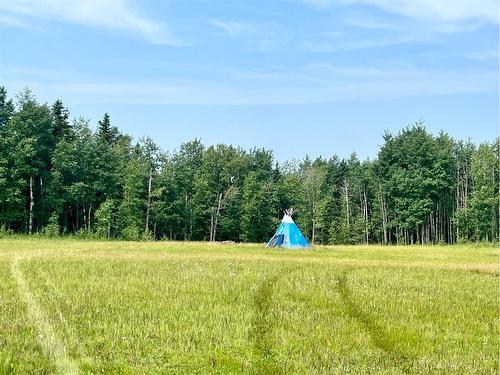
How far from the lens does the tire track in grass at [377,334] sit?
31.4 feet

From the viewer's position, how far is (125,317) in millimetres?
12383

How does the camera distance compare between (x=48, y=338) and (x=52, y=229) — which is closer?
(x=48, y=338)

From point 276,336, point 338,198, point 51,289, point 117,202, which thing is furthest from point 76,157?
point 276,336

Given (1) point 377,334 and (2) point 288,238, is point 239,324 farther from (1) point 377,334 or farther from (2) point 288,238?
(2) point 288,238

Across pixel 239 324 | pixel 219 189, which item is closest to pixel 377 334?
pixel 239 324

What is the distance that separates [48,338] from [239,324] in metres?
4.14

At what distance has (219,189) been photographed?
322 ft

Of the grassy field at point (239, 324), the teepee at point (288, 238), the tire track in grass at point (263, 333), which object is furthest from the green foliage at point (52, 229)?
the tire track in grass at point (263, 333)

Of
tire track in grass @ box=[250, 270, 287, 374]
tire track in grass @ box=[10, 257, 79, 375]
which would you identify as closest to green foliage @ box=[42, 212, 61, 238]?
tire track in grass @ box=[10, 257, 79, 375]

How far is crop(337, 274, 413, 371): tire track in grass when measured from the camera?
959 centimetres

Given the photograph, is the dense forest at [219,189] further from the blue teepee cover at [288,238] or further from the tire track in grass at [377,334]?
the tire track in grass at [377,334]

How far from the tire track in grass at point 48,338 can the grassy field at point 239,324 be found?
22 mm

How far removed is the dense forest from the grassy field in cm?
5374

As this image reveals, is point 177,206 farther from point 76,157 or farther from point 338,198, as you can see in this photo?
point 338,198
